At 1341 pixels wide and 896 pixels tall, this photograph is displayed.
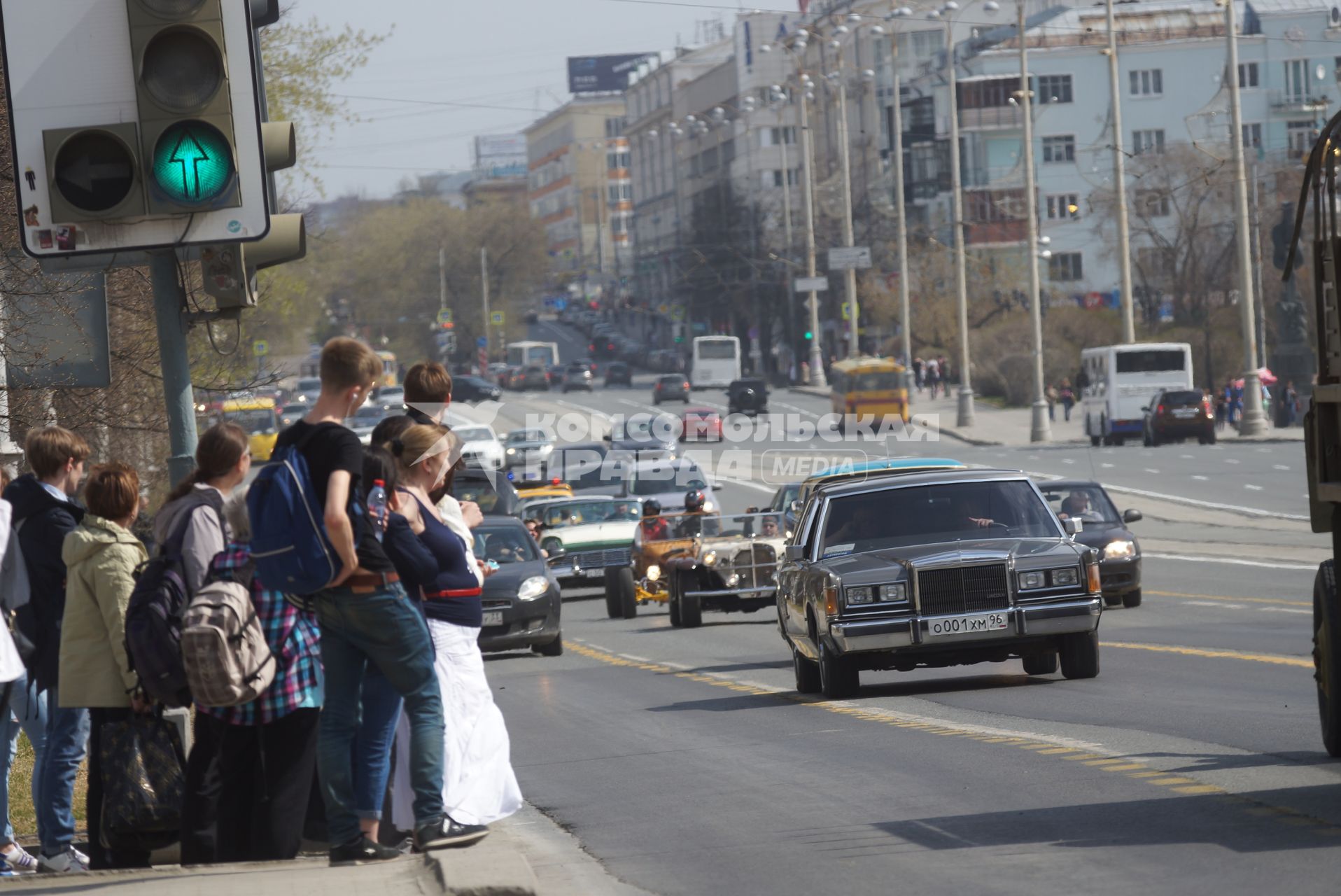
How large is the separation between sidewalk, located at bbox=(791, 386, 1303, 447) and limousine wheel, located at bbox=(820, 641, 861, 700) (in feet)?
151

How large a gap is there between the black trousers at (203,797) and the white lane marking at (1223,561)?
2342cm

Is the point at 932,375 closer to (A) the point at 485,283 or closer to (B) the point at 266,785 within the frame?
(A) the point at 485,283

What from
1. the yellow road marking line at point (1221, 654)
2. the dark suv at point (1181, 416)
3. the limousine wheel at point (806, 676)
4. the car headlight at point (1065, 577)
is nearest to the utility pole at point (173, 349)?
the car headlight at point (1065, 577)

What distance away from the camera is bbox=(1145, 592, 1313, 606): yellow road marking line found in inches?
929

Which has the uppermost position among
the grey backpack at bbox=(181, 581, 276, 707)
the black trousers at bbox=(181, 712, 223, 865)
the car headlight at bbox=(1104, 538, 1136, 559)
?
the grey backpack at bbox=(181, 581, 276, 707)

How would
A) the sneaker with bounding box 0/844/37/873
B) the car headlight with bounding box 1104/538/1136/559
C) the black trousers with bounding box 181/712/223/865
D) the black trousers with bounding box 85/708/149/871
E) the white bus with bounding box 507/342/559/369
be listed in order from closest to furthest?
the black trousers with bounding box 181/712/223/865, the black trousers with bounding box 85/708/149/871, the sneaker with bounding box 0/844/37/873, the car headlight with bounding box 1104/538/1136/559, the white bus with bounding box 507/342/559/369

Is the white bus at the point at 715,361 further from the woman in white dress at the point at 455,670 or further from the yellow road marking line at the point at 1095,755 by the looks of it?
the woman in white dress at the point at 455,670

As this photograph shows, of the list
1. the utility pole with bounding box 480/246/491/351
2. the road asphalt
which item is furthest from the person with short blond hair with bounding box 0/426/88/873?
the utility pole with bounding box 480/246/491/351

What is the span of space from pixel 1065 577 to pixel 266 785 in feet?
26.7

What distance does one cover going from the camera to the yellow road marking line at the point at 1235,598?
2361 cm

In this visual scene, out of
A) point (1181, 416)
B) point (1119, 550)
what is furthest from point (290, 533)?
point (1181, 416)

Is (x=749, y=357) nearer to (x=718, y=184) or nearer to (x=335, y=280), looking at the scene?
(x=718, y=184)

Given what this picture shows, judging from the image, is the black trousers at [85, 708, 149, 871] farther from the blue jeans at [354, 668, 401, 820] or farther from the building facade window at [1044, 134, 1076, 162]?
the building facade window at [1044, 134, 1076, 162]

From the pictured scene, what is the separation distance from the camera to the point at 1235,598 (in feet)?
82.3
